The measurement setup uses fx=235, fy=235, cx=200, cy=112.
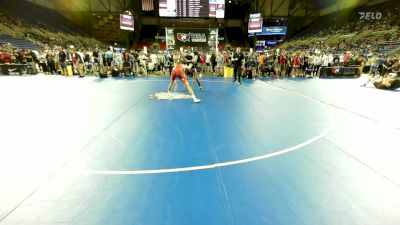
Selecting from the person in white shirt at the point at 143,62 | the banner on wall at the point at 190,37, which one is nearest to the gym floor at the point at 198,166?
the person in white shirt at the point at 143,62

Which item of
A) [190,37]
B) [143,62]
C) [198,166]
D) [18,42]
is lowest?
[198,166]

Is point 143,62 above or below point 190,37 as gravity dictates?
below

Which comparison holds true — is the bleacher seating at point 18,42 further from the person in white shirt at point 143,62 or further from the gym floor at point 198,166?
the gym floor at point 198,166

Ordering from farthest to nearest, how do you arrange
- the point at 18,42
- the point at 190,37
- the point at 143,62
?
the point at 18,42 → the point at 190,37 → the point at 143,62

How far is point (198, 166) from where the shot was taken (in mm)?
3893

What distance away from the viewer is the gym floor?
9.25 feet

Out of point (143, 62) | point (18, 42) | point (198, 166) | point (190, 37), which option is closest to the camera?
point (198, 166)

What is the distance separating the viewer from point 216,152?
445 cm

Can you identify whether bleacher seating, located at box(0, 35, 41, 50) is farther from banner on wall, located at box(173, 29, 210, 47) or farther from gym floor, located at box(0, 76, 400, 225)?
gym floor, located at box(0, 76, 400, 225)

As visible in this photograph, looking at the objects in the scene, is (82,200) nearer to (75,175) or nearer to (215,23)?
(75,175)

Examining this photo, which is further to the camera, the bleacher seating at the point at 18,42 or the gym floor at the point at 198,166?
the bleacher seating at the point at 18,42

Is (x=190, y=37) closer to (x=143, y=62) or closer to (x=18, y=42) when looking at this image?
(x=143, y=62)

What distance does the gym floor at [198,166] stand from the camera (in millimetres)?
2820

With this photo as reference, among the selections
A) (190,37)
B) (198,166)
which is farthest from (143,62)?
(198,166)
